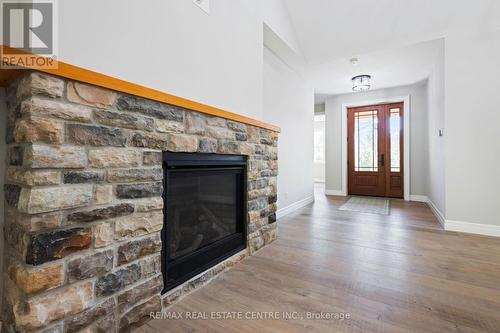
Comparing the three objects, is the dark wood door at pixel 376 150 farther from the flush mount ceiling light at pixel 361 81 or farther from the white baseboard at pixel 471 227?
the white baseboard at pixel 471 227

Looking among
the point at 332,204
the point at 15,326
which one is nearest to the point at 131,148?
the point at 15,326

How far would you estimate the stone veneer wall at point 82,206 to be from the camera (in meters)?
0.95

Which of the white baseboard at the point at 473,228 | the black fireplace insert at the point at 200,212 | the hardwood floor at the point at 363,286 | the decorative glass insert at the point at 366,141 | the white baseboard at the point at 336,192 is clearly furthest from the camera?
the white baseboard at the point at 336,192

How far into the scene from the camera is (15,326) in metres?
0.97

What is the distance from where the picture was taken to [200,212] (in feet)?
6.19

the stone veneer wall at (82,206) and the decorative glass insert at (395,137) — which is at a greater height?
the decorative glass insert at (395,137)

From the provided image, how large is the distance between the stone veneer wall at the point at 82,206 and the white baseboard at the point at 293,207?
246cm

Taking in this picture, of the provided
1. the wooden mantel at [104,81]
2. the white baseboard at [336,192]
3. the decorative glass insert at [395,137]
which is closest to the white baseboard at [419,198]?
the decorative glass insert at [395,137]

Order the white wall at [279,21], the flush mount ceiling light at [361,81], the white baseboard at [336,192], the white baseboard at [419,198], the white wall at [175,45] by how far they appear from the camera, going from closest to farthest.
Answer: the white wall at [175,45], the white wall at [279,21], the flush mount ceiling light at [361,81], the white baseboard at [419,198], the white baseboard at [336,192]

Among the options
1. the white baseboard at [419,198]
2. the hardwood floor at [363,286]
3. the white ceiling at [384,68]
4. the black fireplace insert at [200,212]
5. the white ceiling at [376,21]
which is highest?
the white ceiling at [376,21]

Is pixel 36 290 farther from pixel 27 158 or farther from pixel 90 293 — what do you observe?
pixel 27 158

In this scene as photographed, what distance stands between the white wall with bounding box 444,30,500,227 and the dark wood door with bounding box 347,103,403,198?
2617 millimetres

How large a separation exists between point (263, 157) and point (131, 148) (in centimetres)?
146

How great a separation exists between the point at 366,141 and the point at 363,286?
497cm
